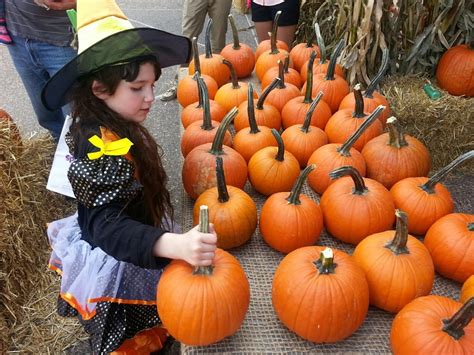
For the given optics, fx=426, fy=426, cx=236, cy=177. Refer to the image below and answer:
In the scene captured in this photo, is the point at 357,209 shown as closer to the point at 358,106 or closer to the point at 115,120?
the point at 358,106

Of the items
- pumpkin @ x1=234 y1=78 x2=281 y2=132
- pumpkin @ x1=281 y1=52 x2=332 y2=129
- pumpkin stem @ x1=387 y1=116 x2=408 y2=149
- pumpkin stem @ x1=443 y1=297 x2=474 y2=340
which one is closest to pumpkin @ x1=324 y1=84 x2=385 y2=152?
pumpkin @ x1=281 y1=52 x2=332 y2=129

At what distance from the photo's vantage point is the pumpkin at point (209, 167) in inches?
79.9

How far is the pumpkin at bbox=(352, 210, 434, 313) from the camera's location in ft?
4.97

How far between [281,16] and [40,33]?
2190 millimetres

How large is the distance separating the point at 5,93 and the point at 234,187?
13.1ft

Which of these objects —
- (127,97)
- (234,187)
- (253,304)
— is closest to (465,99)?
(234,187)

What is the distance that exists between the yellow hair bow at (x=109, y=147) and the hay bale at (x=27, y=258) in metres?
1.15

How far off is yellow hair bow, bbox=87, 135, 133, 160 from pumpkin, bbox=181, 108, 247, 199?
24.6 inches

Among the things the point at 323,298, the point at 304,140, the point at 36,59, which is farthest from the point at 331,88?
the point at 36,59

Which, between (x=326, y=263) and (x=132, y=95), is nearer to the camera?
(x=326, y=263)

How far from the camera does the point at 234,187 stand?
196 centimetres

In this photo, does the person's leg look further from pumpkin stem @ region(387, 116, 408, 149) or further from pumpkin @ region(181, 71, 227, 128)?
pumpkin stem @ region(387, 116, 408, 149)

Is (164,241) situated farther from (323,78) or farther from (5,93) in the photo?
(5,93)

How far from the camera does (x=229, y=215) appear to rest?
70.2 inches
